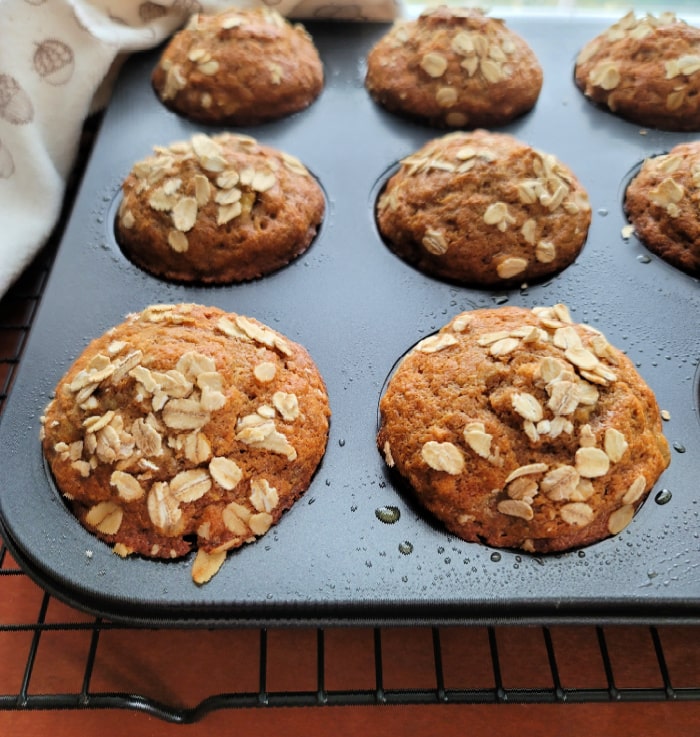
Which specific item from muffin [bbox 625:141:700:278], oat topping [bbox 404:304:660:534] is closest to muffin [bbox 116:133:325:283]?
oat topping [bbox 404:304:660:534]

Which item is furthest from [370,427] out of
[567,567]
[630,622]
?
[630,622]

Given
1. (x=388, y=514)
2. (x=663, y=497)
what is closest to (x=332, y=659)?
(x=388, y=514)

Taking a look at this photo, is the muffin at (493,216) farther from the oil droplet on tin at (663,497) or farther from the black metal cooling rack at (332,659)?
the black metal cooling rack at (332,659)

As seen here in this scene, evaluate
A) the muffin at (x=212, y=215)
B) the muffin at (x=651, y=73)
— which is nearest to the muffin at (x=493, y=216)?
the muffin at (x=212, y=215)

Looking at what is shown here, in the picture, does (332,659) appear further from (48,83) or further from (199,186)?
(48,83)

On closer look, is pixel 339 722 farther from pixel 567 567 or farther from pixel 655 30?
pixel 655 30

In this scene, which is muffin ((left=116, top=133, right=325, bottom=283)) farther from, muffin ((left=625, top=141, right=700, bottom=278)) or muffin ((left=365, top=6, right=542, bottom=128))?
muffin ((left=625, top=141, right=700, bottom=278))
